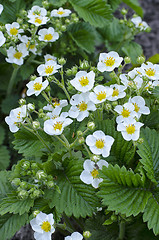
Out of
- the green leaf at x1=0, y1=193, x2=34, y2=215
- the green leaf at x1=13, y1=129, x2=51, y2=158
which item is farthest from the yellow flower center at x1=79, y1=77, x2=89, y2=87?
the green leaf at x1=0, y1=193, x2=34, y2=215

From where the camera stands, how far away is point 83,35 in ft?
8.12

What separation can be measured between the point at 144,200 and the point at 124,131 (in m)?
0.30

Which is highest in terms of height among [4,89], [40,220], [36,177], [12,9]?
[12,9]

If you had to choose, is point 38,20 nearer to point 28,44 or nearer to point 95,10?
point 28,44

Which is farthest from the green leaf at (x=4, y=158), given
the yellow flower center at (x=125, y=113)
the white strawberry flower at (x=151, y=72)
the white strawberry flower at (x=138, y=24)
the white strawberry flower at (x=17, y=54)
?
the white strawberry flower at (x=138, y=24)

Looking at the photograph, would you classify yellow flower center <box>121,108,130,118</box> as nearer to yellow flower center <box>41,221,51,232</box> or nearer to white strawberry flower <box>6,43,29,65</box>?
yellow flower center <box>41,221,51,232</box>

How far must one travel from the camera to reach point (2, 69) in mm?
2588

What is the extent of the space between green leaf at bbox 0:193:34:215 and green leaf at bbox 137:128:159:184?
1.71ft

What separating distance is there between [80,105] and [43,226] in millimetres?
548

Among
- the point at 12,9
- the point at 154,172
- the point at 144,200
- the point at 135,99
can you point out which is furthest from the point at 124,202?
the point at 12,9

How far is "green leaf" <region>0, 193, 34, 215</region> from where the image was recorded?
1.37 m

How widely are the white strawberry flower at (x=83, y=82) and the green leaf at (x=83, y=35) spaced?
99cm

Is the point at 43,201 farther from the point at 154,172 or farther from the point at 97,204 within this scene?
the point at 154,172

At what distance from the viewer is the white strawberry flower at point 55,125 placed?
132cm
